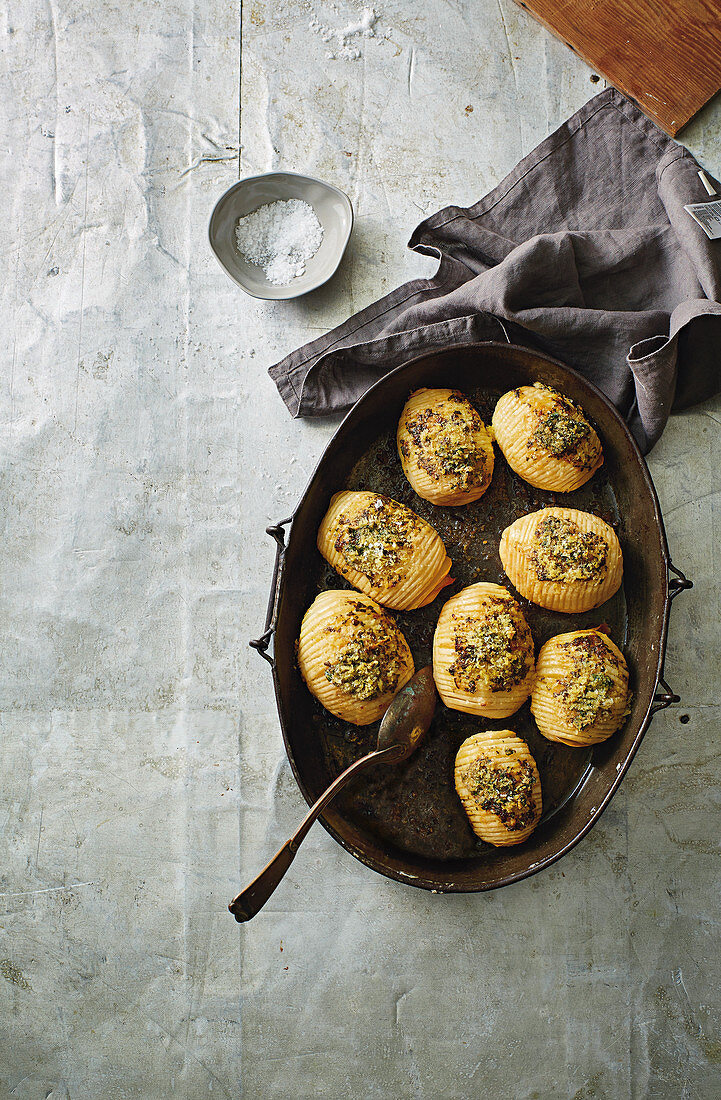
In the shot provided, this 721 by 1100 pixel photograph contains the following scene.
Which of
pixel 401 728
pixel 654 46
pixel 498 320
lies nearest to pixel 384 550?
pixel 401 728

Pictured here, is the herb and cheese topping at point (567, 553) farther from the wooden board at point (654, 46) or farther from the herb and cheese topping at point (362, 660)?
the wooden board at point (654, 46)

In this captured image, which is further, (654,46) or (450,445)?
(654,46)

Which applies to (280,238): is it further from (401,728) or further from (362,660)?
(401,728)

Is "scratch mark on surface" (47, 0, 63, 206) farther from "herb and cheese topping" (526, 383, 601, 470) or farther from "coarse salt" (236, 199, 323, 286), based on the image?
"herb and cheese topping" (526, 383, 601, 470)

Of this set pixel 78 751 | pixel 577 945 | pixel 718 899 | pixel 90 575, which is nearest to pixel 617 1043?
pixel 577 945

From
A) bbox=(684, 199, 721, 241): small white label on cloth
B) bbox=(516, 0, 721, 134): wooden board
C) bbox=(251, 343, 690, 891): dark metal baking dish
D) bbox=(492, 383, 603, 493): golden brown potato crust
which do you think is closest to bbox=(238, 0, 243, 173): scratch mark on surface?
bbox=(516, 0, 721, 134): wooden board

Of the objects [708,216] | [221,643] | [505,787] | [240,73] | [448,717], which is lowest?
[505,787]

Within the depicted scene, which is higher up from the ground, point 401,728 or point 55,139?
point 55,139
